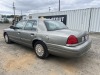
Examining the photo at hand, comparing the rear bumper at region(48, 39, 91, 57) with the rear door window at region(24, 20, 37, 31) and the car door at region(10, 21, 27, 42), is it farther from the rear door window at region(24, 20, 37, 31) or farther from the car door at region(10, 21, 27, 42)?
the car door at region(10, 21, 27, 42)

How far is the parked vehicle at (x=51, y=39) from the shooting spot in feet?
10.7

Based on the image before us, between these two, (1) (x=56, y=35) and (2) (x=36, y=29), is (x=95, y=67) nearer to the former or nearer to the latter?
(1) (x=56, y=35)

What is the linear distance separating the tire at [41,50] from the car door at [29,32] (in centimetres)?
37

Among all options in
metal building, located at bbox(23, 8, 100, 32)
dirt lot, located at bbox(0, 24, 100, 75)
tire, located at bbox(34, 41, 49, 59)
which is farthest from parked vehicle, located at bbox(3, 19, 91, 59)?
metal building, located at bbox(23, 8, 100, 32)

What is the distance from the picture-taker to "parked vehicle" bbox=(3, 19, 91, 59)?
3.27 m

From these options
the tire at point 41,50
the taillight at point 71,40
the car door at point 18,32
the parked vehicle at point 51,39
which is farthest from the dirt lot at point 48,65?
the car door at point 18,32

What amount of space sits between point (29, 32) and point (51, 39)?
1264 mm

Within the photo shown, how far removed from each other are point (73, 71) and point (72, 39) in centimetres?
99

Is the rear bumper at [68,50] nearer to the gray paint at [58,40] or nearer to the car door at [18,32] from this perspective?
the gray paint at [58,40]

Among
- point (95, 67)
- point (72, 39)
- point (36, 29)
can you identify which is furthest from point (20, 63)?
point (95, 67)

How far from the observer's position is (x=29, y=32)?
4414 mm

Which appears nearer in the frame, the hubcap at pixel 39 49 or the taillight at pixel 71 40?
the taillight at pixel 71 40

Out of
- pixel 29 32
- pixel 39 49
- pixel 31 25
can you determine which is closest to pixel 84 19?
pixel 31 25

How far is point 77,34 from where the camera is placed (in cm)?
344
